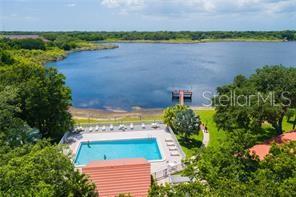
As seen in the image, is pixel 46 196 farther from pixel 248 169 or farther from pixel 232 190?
pixel 248 169

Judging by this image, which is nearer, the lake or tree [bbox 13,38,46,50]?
the lake

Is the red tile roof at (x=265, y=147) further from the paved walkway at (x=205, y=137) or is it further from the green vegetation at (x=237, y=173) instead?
the paved walkway at (x=205, y=137)

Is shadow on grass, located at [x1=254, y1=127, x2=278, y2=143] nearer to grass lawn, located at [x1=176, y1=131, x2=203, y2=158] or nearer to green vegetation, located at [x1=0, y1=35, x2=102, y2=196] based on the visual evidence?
grass lawn, located at [x1=176, y1=131, x2=203, y2=158]

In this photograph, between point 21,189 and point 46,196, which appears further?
point 21,189

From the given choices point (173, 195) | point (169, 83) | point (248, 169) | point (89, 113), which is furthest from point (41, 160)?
point (169, 83)

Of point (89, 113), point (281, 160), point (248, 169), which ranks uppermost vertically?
point (281, 160)

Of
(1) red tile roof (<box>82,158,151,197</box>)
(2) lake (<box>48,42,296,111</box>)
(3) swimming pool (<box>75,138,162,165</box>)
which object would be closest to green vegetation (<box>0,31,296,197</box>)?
(1) red tile roof (<box>82,158,151,197</box>)

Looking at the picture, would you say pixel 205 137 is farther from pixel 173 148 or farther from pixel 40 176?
pixel 40 176

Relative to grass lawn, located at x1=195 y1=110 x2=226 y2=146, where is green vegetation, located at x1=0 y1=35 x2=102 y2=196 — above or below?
above
